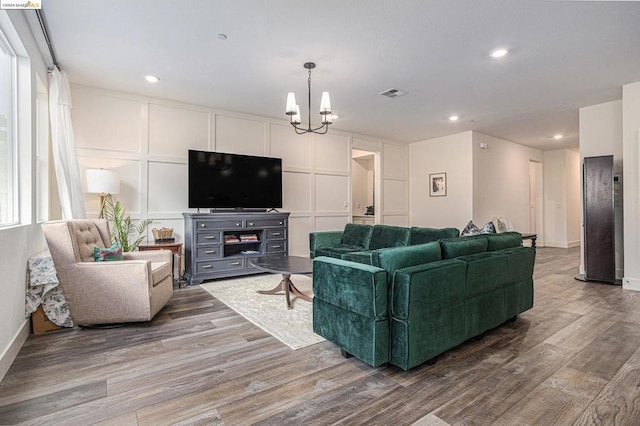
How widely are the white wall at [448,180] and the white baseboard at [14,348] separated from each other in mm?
6723

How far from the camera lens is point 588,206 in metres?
4.61

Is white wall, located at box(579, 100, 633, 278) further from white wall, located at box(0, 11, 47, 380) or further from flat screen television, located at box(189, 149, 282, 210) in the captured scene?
white wall, located at box(0, 11, 47, 380)

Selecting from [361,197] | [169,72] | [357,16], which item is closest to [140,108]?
[169,72]

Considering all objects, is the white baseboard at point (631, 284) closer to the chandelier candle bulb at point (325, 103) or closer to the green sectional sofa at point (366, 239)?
the green sectional sofa at point (366, 239)

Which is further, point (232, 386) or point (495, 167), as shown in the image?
point (495, 167)

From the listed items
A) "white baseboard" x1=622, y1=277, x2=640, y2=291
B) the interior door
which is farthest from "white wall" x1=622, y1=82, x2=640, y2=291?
the interior door

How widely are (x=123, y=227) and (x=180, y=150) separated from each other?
136 centimetres

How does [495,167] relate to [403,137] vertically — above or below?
below

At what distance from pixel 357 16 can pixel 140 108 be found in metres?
3.39

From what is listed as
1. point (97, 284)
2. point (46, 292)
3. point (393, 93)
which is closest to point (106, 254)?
point (97, 284)

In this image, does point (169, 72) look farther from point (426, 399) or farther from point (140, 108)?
point (426, 399)

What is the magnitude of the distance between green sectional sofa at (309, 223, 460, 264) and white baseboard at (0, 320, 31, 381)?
121 inches

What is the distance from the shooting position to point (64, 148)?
3572mm

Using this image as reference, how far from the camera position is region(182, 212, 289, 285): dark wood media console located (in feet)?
14.5
